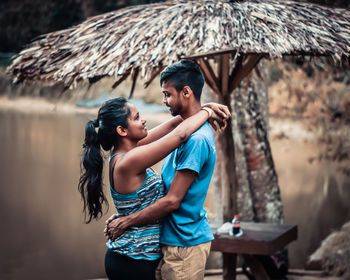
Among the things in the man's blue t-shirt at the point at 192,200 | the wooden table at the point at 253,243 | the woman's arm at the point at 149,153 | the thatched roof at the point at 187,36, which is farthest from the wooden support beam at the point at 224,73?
the woman's arm at the point at 149,153

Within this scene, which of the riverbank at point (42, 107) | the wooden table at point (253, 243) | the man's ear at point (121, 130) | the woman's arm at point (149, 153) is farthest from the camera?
the riverbank at point (42, 107)

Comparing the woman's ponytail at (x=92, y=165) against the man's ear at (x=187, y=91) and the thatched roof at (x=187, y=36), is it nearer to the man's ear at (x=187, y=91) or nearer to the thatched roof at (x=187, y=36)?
the man's ear at (x=187, y=91)

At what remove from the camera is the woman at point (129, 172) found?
87.7 inches

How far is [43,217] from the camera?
9438 millimetres

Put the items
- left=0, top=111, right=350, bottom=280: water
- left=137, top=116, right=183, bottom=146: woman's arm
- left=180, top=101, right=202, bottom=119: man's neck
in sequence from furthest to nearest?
1. left=0, top=111, right=350, bottom=280: water
2. left=137, top=116, right=183, bottom=146: woman's arm
3. left=180, top=101, right=202, bottom=119: man's neck

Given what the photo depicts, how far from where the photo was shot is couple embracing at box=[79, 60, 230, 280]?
2.23 metres

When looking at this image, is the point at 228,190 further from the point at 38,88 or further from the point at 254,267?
the point at 38,88

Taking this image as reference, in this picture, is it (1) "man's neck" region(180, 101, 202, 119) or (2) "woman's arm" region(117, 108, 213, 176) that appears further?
(1) "man's neck" region(180, 101, 202, 119)

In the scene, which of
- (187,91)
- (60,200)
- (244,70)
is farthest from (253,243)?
(60,200)

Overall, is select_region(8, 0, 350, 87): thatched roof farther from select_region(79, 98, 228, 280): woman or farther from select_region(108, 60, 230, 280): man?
select_region(79, 98, 228, 280): woman

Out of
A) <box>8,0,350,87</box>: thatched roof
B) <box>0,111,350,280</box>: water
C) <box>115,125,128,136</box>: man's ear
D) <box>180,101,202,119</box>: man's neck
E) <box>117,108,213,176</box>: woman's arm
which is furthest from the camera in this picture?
<box>0,111,350,280</box>: water

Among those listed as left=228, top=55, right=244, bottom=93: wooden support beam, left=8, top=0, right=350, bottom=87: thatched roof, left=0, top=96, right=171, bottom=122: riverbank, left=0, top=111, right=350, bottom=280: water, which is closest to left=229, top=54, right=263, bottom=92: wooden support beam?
left=228, top=55, right=244, bottom=93: wooden support beam

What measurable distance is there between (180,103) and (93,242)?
7058 mm

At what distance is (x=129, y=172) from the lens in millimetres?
2229
